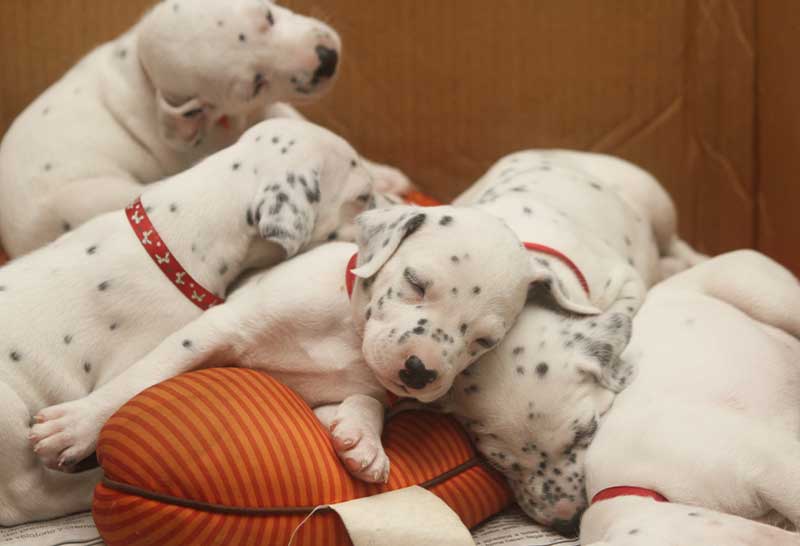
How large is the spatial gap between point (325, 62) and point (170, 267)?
2.98 feet

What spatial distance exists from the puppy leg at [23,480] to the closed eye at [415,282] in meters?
0.91

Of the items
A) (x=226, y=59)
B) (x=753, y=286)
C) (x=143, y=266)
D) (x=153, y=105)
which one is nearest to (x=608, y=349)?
(x=753, y=286)

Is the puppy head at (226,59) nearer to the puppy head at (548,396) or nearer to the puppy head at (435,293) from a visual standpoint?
the puppy head at (435,293)

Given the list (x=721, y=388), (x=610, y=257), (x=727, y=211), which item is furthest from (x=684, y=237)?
(x=721, y=388)

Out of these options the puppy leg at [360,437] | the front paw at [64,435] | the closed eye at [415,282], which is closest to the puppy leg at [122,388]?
the front paw at [64,435]

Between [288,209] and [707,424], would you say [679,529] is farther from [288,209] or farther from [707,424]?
[288,209]

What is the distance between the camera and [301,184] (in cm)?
244

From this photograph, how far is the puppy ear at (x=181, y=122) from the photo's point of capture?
2.97 meters

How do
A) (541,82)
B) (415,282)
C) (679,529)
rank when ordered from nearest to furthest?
(679,529) → (415,282) → (541,82)

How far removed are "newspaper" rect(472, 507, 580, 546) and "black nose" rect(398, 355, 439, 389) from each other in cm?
45

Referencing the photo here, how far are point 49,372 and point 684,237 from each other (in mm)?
2729

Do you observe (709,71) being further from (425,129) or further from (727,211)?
(425,129)

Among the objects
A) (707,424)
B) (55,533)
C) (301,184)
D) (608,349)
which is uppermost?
(301,184)

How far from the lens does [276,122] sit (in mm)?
2646
